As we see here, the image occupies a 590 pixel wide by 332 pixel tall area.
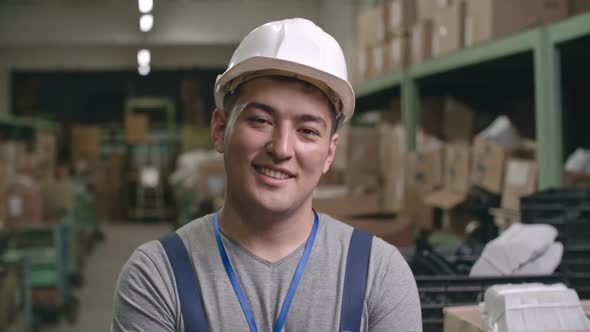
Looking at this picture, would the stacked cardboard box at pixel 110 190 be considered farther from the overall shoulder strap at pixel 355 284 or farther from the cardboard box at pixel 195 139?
the overall shoulder strap at pixel 355 284

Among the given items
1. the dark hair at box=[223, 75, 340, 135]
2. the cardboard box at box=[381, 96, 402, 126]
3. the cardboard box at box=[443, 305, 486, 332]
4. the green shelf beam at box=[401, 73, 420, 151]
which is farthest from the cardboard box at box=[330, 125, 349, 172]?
the dark hair at box=[223, 75, 340, 135]

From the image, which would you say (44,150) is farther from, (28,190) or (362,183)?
(362,183)

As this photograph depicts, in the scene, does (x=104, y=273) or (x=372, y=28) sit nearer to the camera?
(x=372, y=28)

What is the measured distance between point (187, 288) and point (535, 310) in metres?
0.65

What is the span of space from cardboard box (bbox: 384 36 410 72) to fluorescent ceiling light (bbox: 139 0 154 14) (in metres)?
7.99

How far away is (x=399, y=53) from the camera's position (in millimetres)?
4113

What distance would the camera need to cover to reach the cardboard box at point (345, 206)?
3.23m

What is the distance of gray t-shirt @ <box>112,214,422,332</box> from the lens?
1.21 meters

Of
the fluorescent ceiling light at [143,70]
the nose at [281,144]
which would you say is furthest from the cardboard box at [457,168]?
the fluorescent ceiling light at [143,70]

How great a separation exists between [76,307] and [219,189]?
1.60 metres

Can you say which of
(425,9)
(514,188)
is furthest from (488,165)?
(425,9)

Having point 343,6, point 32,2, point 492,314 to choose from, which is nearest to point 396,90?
point 492,314

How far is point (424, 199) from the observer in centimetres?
356

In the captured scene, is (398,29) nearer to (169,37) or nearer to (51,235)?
(51,235)
